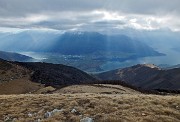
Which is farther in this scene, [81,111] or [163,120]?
[81,111]

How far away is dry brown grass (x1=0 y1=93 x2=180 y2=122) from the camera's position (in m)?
22.3

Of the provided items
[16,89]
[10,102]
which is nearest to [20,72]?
[16,89]

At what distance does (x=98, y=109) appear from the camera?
79.8ft

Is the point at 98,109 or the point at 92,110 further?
the point at 98,109

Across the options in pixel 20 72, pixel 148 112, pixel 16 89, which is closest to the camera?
pixel 148 112

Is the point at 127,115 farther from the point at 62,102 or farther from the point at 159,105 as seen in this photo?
the point at 62,102

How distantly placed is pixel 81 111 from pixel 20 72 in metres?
87.5

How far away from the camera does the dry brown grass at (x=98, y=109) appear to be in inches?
879

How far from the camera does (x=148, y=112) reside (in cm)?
2345

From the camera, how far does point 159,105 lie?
25.8m

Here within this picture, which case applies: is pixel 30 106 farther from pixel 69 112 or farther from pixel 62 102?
pixel 69 112

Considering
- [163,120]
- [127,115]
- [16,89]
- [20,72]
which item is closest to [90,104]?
[127,115]

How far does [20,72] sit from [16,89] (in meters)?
25.9

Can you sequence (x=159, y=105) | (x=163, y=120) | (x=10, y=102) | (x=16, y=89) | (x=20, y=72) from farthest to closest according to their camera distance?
(x=20, y=72) → (x=16, y=89) → (x=10, y=102) → (x=159, y=105) → (x=163, y=120)
